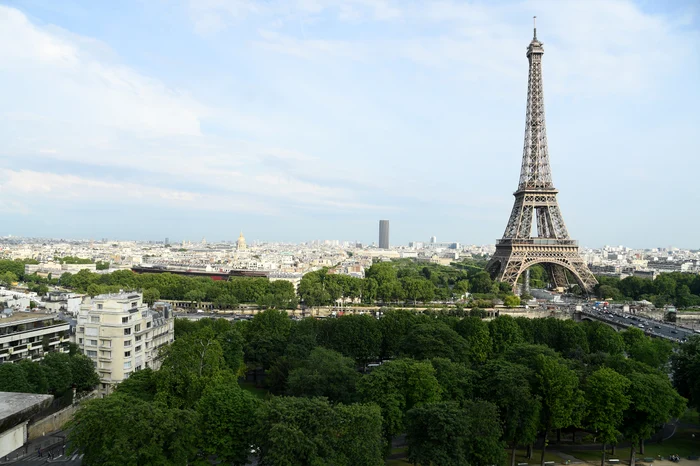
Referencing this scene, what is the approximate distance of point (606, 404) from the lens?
22422 mm

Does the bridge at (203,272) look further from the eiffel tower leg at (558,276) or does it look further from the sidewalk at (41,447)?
the sidewalk at (41,447)

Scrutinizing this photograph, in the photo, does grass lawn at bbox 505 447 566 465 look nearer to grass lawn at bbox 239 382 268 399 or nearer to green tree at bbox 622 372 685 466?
green tree at bbox 622 372 685 466

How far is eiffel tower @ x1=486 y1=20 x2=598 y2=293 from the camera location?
70.1 metres

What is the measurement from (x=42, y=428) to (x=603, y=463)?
1076 inches

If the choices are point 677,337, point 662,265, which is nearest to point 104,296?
point 677,337

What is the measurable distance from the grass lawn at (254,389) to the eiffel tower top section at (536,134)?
2010 inches

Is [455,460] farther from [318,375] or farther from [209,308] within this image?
[209,308]

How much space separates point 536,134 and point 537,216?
11.8 metres

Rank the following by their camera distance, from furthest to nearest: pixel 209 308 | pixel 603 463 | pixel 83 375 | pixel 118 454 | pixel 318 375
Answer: pixel 209 308
pixel 83 375
pixel 318 375
pixel 603 463
pixel 118 454

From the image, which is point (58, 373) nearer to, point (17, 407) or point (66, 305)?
point (66, 305)

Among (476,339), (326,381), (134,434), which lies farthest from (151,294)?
(134,434)

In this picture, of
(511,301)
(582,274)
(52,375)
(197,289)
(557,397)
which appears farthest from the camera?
(582,274)

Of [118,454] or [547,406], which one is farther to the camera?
[547,406]

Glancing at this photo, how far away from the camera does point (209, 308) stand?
6744 centimetres
